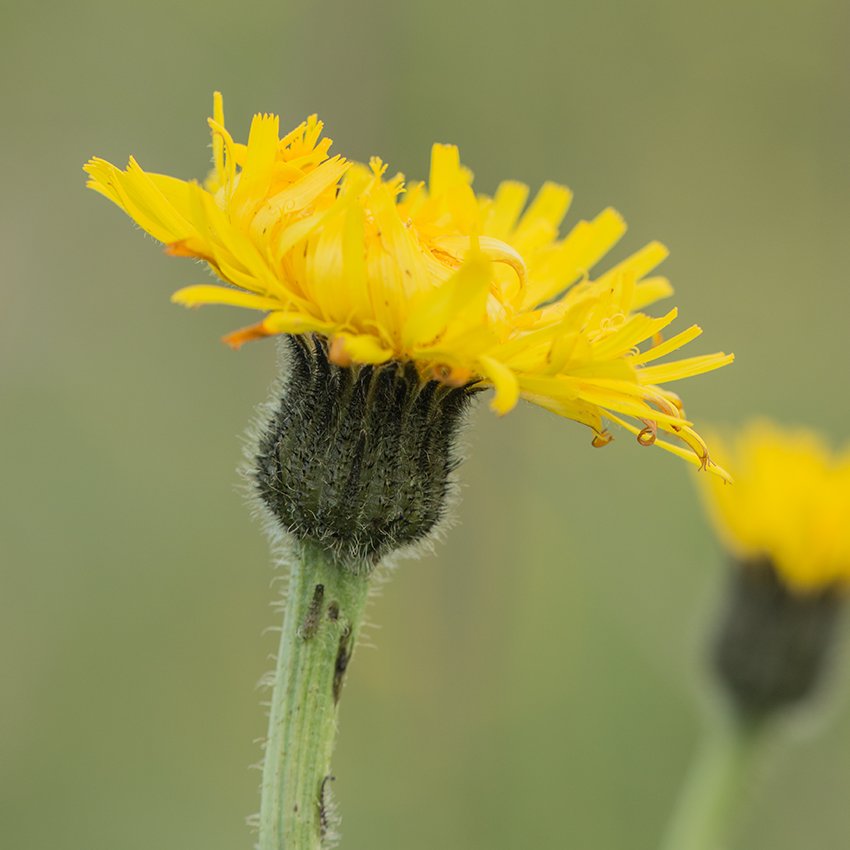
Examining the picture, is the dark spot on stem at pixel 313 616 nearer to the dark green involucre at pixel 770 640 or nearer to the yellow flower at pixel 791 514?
the yellow flower at pixel 791 514

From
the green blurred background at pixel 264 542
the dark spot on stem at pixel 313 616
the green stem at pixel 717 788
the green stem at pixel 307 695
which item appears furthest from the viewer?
the green blurred background at pixel 264 542

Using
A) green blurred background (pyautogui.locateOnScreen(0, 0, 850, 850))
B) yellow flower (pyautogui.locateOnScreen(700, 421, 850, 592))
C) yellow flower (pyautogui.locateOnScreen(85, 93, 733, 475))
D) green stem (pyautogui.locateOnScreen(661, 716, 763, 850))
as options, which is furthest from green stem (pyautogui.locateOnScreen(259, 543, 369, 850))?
green blurred background (pyautogui.locateOnScreen(0, 0, 850, 850))

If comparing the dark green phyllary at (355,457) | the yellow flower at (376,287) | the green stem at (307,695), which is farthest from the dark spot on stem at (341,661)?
the yellow flower at (376,287)

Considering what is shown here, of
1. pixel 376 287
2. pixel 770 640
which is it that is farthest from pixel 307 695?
pixel 770 640

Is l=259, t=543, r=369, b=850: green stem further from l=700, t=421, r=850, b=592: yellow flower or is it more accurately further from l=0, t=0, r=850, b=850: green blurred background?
l=0, t=0, r=850, b=850: green blurred background

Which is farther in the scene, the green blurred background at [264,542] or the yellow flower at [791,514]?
the green blurred background at [264,542]

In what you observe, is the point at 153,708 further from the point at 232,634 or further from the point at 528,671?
the point at 528,671
